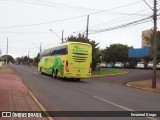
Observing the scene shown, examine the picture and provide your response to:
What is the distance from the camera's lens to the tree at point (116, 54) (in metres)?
101

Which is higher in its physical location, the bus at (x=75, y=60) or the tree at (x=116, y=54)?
the tree at (x=116, y=54)

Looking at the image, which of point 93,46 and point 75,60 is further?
point 93,46

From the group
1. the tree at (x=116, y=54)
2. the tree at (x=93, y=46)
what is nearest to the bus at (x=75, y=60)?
the tree at (x=93, y=46)

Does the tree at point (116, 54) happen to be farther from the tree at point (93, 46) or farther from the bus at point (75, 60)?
the bus at point (75, 60)

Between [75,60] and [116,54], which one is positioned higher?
[116,54]

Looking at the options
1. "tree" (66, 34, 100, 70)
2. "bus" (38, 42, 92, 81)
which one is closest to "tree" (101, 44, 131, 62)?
"tree" (66, 34, 100, 70)

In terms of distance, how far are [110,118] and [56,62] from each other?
981 inches

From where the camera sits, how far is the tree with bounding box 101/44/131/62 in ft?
331

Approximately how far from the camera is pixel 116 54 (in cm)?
10194

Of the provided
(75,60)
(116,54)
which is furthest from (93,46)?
(116,54)

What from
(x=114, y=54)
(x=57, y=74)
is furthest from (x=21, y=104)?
(x=114, y=54)

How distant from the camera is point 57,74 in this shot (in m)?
35.9

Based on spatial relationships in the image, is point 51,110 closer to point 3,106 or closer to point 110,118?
point 3,106

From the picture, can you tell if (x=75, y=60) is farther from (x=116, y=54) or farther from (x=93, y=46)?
(x=116, y=54)
